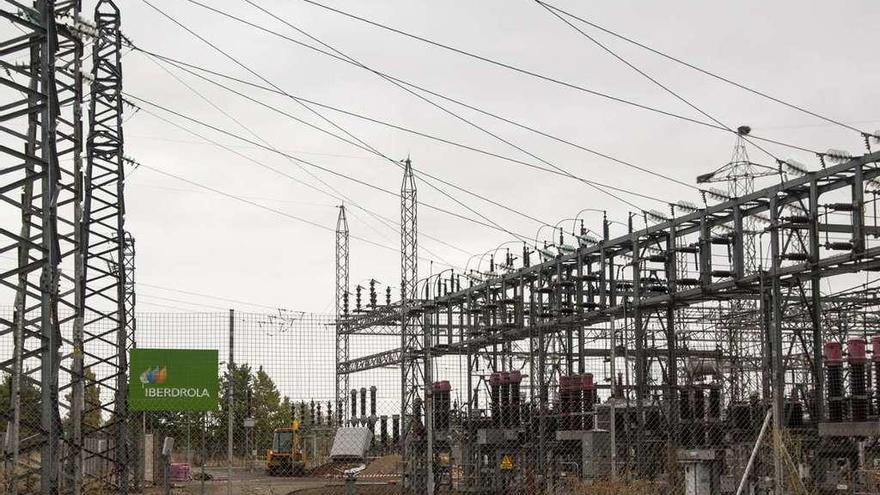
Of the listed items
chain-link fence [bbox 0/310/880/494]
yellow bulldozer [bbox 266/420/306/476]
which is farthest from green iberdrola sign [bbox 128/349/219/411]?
yellow bulldozer [bbox 266/420/306/476]

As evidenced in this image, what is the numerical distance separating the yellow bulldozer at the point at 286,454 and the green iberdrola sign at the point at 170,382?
21.5m

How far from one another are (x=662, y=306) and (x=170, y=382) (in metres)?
10.7

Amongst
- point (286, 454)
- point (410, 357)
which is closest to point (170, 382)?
point (410, 357)

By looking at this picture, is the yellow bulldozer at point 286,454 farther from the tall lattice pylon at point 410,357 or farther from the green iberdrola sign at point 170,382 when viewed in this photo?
the green iberdrola sign at point 170,382

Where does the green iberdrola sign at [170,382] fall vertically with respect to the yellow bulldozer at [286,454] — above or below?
above

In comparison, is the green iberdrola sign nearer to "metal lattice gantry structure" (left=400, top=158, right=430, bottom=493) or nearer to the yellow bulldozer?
"metal lattice gantry structure" (left=400, top=158, right=430, bottom=493)

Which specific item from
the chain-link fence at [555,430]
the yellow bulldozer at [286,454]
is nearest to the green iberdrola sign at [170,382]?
the chain-link fence at [555,430]

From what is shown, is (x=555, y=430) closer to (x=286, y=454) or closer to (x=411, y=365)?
(x=411, y=365)

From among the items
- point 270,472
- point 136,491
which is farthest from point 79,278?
point 270,472

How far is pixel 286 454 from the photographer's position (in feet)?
152

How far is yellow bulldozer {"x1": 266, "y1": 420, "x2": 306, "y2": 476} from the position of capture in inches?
1682

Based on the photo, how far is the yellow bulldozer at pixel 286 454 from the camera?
42719 mm

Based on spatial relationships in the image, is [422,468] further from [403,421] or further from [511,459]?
[403,421]

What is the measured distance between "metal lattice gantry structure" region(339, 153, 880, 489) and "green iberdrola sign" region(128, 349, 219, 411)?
391 cm
